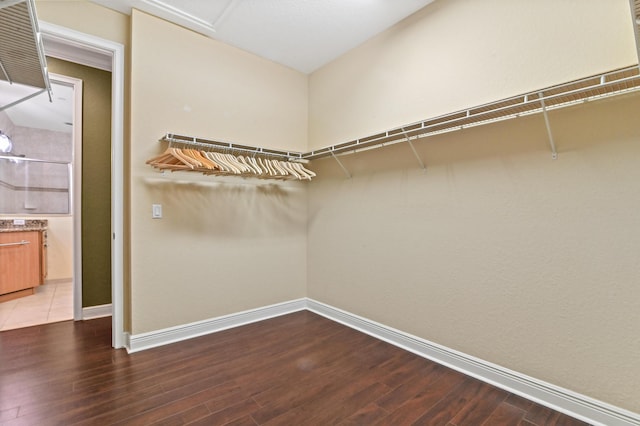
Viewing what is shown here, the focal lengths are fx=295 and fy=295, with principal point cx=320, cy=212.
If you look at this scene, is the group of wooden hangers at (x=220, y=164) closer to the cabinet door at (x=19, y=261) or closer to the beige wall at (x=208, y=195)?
the beige wall at (x=208, y=195)

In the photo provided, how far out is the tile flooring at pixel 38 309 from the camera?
10.2 ft

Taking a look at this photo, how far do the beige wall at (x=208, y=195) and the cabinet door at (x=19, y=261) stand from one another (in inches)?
118

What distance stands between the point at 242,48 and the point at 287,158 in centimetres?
121

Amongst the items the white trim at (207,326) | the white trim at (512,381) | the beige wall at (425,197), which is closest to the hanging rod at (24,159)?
the beige wall at (425,197)

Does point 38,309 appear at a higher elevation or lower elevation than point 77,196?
lower

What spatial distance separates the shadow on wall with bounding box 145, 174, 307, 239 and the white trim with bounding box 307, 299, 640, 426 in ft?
4.51

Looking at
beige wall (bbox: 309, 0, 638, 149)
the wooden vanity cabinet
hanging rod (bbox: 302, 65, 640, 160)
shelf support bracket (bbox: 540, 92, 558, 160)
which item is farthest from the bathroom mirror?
shelf support bracket (bbox: 540, 92, 558, 160)

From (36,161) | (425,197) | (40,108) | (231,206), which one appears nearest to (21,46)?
(231,206)

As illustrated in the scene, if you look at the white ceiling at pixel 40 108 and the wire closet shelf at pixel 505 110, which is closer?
the wire closet shelf at pixel 505 110

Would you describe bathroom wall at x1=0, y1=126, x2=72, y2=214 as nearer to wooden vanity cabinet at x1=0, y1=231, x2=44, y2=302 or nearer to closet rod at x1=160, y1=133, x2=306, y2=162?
wooden vanity cabinet at x1=0, y1=231, x2=44, y2=302

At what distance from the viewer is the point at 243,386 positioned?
194 cm

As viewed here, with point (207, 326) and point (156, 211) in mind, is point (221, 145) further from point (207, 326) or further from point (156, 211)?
point (207, 326)

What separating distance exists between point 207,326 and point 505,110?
9.73ft

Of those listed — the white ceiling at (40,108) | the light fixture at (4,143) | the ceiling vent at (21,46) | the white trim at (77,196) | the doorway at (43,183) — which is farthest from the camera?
the light fixture at (4,143)
